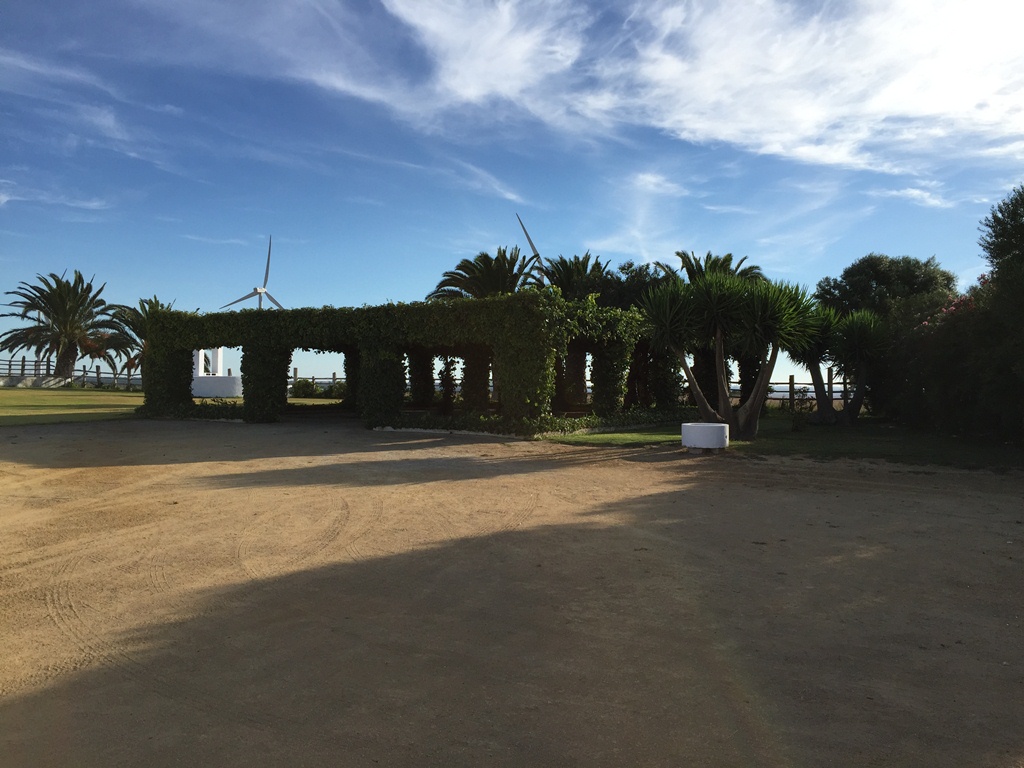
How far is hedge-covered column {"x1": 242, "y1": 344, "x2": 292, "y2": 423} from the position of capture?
2189 centimetres

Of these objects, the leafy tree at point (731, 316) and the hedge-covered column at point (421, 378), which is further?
the hedge-covered column at point (421, 378)

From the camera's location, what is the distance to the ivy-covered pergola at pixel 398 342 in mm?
17609

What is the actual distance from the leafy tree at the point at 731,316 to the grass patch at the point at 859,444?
172cm

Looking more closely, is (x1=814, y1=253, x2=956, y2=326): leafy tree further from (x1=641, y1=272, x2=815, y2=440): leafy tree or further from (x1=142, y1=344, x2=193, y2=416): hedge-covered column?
(x1=142, y1=344, x2=193, y2=416): hedge-covered column

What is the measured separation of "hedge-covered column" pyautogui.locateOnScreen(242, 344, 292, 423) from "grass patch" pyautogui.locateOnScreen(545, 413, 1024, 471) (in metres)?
9.29

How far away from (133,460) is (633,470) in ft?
29.6

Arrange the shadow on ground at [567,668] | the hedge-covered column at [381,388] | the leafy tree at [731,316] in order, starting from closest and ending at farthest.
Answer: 1. the shadow on ground at [567,668]
2. the leafy tree at [731,316]
3. the hedge-covered column at [381,388]

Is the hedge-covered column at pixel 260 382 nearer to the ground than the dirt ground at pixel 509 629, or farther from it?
farther from it

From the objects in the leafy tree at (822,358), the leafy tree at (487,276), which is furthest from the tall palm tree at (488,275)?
the leafy tree at (822,358)

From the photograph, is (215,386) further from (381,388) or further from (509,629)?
(509,629)

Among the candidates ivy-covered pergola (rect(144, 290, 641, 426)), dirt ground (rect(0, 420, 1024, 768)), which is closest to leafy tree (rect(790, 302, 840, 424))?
ivy-covered pergola (rect(144, 290, 641, 426))

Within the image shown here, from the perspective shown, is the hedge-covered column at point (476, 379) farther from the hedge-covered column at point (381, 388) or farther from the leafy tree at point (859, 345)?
the leafy tree at point (859, 345)

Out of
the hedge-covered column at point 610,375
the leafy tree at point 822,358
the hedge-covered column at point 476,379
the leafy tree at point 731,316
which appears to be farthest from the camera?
the hedge-covered column at point 476,379

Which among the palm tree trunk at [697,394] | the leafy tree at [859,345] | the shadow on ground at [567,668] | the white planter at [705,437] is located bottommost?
the shadow on ground at [567,668]
